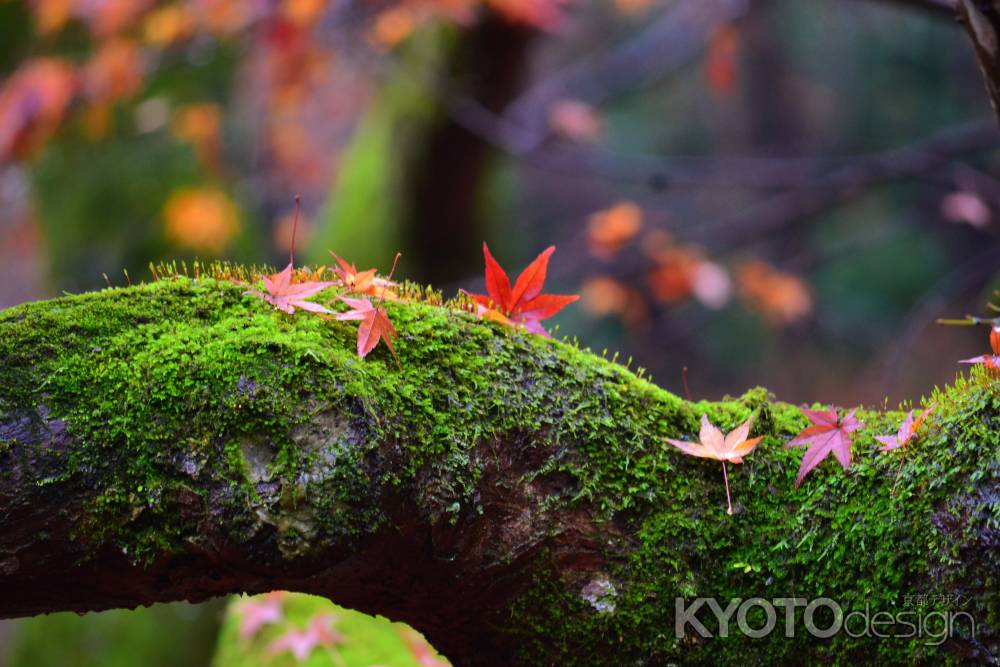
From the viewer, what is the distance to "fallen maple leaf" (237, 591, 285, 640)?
2.49 metres

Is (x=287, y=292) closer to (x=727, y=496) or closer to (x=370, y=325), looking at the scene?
(x=370, y=325)

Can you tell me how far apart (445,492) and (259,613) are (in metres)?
1.65

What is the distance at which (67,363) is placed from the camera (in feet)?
3.63

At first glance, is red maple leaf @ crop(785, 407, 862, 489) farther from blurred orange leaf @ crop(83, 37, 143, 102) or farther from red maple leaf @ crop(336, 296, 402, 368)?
blurred orange leaf @ crop(83, 37, 143, 102)

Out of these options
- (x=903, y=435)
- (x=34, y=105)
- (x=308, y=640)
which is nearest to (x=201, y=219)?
(x=34, y=105)

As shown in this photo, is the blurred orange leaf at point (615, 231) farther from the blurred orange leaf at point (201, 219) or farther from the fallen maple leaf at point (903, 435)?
the fallen maple leaf at point (903, 435)

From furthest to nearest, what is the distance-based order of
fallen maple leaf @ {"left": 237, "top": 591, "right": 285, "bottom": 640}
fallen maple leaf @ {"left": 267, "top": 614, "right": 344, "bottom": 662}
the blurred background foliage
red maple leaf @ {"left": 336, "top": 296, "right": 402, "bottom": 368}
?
1. the blurred background foliage
2. fallen maple leaf @ {"left": 237, "top": 591, "right": 285, "bottom": 640}
3. fallen maple leaf @ {"left": 267, "top": 614, "right": 344, "bottom": 662}
4. red maple leaf @ {"left": 336, "top": 296, "right": 402, "bottom": 368}

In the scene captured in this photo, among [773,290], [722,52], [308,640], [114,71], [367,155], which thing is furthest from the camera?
[773,290]

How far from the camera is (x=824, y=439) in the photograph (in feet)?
4.09

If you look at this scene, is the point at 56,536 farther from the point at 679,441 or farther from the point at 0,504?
the point at 679,441

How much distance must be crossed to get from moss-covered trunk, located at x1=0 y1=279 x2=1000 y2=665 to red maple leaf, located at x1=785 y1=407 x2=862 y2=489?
27 mm

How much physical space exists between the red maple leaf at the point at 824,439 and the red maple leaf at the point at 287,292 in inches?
30.0

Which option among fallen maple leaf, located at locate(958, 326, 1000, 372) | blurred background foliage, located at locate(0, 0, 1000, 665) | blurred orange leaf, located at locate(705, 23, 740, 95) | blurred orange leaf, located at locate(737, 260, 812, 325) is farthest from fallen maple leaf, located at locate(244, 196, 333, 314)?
blurred orange leaf, located at locate(737, 260, 812, 325)

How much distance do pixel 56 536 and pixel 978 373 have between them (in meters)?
1.32
